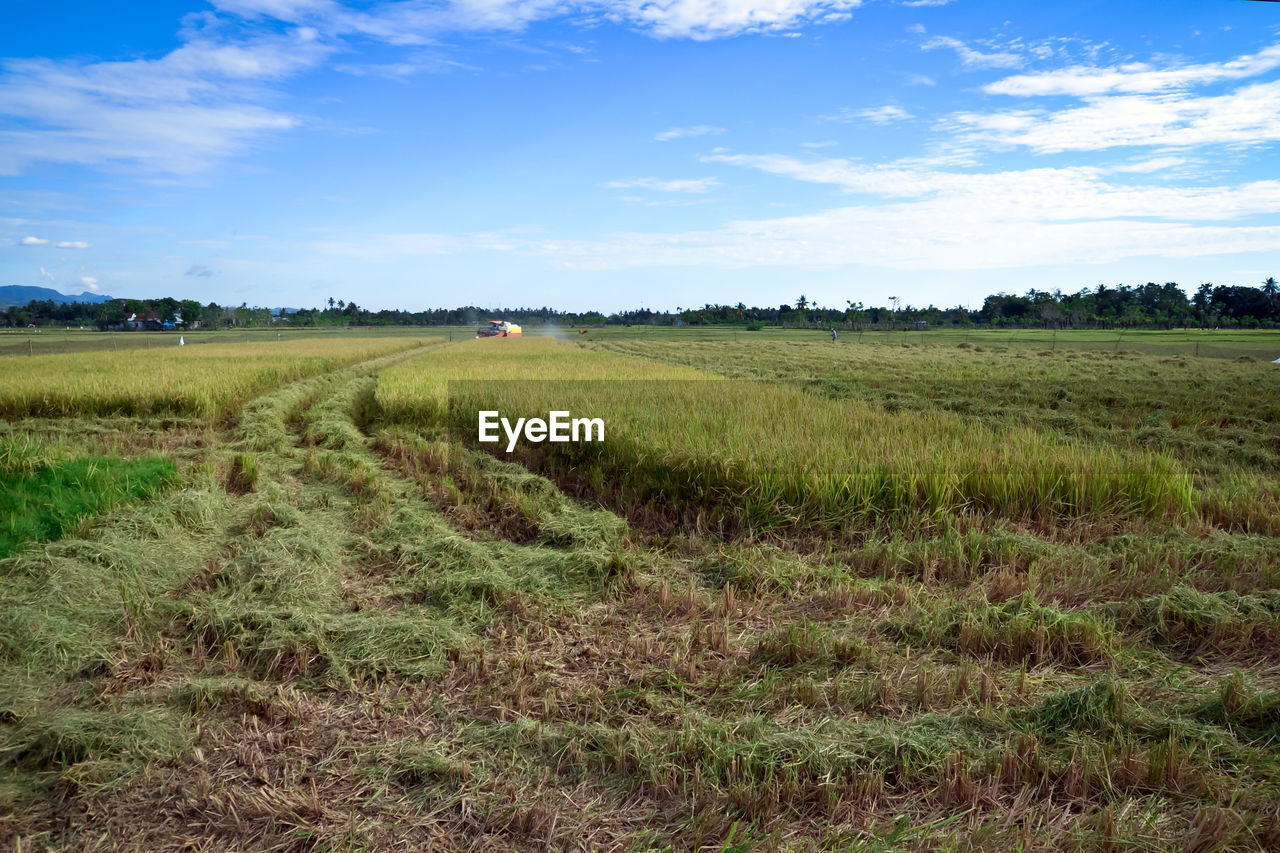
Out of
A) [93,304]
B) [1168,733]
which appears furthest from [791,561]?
[93,304]

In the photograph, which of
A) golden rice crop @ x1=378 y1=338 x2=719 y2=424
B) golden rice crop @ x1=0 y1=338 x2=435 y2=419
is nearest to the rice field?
golden rice crop @ x1=378 y1=338 x2=719 y2=424

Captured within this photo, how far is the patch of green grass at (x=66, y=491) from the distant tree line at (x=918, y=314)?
78538 millimetres

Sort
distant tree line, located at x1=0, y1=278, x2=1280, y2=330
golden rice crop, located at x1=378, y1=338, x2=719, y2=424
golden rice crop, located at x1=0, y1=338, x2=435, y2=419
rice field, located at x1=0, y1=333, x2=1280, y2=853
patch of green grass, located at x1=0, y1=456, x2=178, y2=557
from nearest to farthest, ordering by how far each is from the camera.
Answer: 1. rice field, located at x1=0, y1=333, x2=1280, y2=853
2. patch of green grass, located at x1=0, y1=456, x2=178, y2=557
3. golden rice crop, located at x1=378, y1=338, x2=719, y2=424
4. golden rice crop, located at x1=0, y1=338, x2=435, y2=419
5. distant tree line, located at x1=0, y1=278, x2=1280, y2=330

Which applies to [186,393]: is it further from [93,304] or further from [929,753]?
[93,304]

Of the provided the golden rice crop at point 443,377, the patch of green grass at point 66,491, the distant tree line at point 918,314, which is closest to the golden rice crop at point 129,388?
the golden rice crop at point 443,377

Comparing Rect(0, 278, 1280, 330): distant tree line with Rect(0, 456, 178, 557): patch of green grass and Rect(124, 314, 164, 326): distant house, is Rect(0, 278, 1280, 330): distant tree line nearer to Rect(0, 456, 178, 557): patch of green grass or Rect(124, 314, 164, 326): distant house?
Rect(124, 314, 164, 326): distant house

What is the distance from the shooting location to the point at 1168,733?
8.90 ft

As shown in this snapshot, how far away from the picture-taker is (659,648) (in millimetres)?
3586

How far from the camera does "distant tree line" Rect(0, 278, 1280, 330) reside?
69.2 meters

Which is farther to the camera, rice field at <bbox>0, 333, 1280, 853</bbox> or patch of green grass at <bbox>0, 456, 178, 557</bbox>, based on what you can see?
patch of green grass at <bbox>0, 456, 178, 557</bbox>

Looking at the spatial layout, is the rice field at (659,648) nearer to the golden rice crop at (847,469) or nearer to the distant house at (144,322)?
the golden rice crop at (847,469)

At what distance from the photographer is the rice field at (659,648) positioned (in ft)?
7.79

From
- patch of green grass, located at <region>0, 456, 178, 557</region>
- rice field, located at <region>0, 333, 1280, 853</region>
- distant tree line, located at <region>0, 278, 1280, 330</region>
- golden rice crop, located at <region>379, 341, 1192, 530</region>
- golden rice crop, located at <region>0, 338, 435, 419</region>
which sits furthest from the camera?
distant tree line, located at <region>0, 278, 1280, 330</region>

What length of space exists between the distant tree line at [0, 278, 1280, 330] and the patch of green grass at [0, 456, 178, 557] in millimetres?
78538
